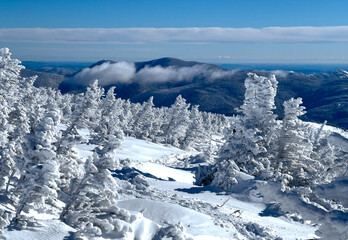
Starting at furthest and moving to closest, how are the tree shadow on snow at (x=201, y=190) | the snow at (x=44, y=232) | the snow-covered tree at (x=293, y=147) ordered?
the snow-covered tree at (x=293, y=147), the tree shadow on snow at (x=201, y=190), the snow at (x=44, y=232)

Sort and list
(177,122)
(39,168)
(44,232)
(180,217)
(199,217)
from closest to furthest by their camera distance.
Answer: (44,232)
(39,168)
(180,217)
(199,217)
(177,122)

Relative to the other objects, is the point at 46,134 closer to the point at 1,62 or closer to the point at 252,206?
the point at 252,206

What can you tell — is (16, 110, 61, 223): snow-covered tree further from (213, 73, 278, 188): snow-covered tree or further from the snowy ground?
(213, 73, 278, 188): snow-covered tree

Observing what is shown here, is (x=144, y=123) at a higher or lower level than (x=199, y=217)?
lower

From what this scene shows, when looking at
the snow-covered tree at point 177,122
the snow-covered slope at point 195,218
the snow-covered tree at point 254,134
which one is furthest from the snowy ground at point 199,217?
the snow-covered tree at point 177,122

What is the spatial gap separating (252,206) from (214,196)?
2.22 meters

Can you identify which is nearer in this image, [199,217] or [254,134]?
[199,217]

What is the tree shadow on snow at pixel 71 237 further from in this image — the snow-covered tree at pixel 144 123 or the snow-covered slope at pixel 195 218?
the snow-covered tree at pixel 144 123

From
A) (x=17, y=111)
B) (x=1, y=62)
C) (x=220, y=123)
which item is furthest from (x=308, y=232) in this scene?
(x=220, y=123)

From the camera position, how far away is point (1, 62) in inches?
998

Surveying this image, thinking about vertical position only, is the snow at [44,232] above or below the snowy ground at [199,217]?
above

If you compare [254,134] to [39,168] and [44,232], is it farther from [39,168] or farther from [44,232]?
[44,232]

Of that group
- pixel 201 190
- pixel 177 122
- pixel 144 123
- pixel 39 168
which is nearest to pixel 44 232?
pixel 39 168

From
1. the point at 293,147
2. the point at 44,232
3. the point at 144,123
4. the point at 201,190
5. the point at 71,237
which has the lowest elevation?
the point at 144,123
